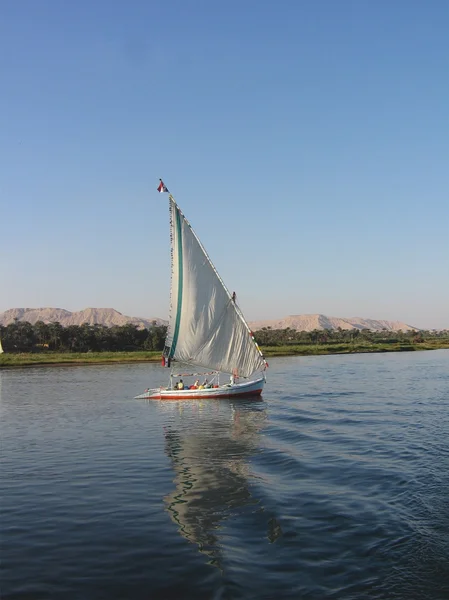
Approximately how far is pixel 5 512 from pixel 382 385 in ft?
142

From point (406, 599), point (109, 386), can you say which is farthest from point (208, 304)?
point (406, 599)

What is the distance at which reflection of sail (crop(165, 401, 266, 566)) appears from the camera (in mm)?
14977

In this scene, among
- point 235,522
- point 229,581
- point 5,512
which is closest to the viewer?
point 229,581

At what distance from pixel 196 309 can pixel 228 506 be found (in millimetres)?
29601

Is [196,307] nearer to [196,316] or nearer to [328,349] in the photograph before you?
[196,316]

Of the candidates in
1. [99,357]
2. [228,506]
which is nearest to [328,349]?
[99,357]

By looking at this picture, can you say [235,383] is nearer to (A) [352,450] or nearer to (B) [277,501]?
(A) [352,450]

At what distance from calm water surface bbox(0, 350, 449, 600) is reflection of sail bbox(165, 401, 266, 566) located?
0.24ft

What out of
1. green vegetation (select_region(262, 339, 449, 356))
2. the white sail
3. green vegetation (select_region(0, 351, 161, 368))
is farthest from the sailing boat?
green vegetation (select_region(262, 339, 449, 356))

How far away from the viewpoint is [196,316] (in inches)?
1796

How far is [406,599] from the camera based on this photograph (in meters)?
10.5

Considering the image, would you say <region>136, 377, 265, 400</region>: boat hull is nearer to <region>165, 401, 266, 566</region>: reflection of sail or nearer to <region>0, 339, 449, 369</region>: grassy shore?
<region>165, 401, 266, 566</region>: reflection of sail

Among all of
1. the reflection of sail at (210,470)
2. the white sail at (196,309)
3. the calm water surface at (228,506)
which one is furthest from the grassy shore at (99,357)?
the reflection of sail at (210,470)

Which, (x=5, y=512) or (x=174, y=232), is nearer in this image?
(x=5, y=512)
